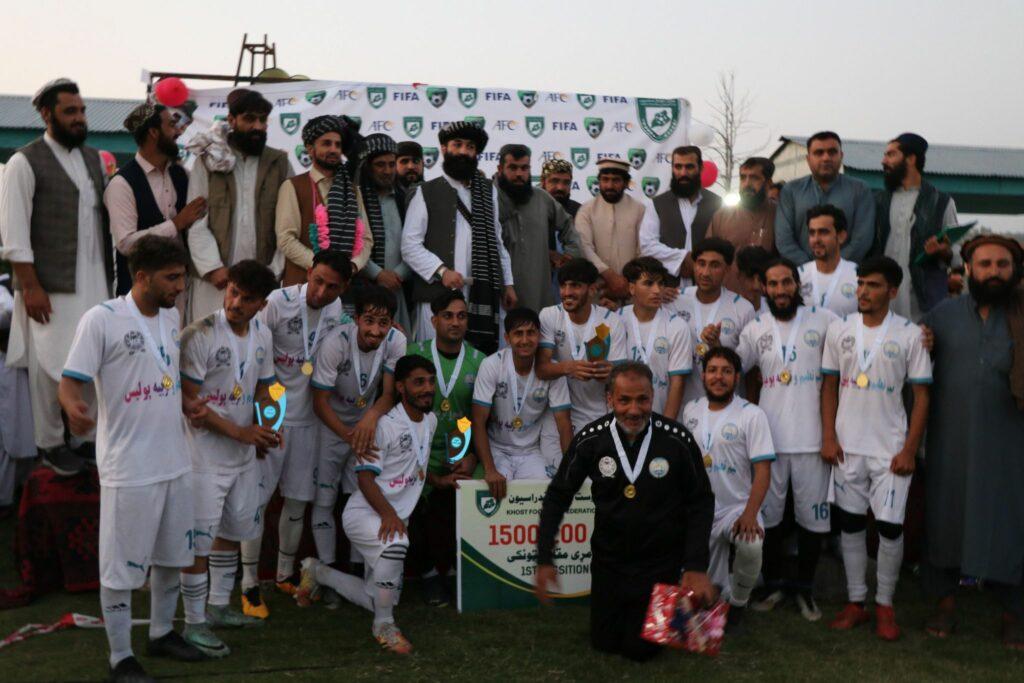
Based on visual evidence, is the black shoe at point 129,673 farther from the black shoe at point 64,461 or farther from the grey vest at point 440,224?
the grey vest at point 440,224

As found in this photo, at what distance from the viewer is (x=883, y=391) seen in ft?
18.4

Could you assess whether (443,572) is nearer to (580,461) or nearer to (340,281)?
(580,461)

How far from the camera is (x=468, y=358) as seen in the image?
20.7ft

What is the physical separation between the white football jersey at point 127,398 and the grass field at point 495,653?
3.34 ft

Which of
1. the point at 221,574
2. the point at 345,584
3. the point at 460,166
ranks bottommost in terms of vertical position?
the point at 345,584

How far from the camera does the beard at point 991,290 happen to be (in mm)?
5438

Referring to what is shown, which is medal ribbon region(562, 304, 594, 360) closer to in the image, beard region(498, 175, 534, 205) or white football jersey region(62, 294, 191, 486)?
beard region(498, 175, 534, 205)

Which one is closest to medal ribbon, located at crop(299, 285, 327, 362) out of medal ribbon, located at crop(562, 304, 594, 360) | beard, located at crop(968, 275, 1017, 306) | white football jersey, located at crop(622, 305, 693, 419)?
medal ribbon, located at crop(562, 304, 594, 360)

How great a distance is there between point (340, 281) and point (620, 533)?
225 cm

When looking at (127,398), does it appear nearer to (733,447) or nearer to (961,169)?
(733,447)

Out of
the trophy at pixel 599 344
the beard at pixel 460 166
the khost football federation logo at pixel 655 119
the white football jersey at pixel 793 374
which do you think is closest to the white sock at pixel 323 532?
the trophy at pixel 599 344

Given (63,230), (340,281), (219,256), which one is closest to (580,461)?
(340,281)

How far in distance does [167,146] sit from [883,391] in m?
4.84

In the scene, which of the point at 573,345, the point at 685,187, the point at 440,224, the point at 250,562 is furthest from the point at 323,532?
the point at 685,187
